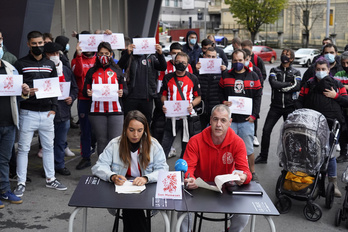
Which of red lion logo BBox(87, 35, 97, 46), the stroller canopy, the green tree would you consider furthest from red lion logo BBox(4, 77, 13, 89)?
the green tree

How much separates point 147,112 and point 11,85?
283cm

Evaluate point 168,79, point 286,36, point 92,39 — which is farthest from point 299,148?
point 286,36

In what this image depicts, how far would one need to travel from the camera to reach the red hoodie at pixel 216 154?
16.3 feet

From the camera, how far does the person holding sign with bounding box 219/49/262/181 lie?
7.20m

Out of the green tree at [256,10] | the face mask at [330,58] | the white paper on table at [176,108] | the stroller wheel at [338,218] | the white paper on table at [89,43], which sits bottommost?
the stroller wheel at [338,218]

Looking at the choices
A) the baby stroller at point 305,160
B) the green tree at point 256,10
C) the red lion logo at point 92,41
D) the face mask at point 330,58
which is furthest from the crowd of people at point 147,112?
the green tree at point 256,10

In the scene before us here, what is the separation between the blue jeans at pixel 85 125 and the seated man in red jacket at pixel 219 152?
11.1ft

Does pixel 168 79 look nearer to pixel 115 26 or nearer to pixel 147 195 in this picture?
pixel 147 195

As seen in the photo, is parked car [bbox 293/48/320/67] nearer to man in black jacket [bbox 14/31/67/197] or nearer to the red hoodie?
man in black jacket [bbox 14/31/67/197]

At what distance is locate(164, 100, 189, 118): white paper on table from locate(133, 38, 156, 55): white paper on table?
1212 millimetres

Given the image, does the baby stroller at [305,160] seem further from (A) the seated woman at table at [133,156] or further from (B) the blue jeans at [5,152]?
(B) the blue jeans at [5,152]

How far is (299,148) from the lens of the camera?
20.2ft

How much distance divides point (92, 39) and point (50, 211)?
3.10 metres

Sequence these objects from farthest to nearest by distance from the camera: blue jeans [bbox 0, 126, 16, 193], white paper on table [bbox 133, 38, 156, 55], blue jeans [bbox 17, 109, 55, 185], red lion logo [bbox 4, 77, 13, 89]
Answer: white paper on table [bbox 133, 38, 156, 55]
blue jeans [bbox 17, 109, 55, 185]
blue jeans [bbox 0, 126, 16, 193]
red lion logo [bbox 4, 77, 13, 89]
